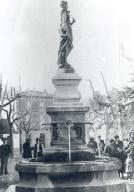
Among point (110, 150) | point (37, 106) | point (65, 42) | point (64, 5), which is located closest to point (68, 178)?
point (65, 42)

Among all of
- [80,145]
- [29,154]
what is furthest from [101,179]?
[29,154]

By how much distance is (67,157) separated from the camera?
16109mm

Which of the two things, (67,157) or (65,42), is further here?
(65,42)

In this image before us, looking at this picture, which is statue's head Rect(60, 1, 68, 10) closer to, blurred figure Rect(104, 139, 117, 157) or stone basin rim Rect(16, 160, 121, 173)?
blurred figure Rect(104, 139, 117, 157)

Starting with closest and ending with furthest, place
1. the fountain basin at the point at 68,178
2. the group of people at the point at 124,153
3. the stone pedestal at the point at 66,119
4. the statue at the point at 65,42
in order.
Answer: the fountain basin at the point at 68,178, the stone pedestal at the point at 66,119, the statue at the point at 65,42, the group of people at the point at 124,153

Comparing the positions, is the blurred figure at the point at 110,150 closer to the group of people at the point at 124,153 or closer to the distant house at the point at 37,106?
the group of people at the point at 124,153

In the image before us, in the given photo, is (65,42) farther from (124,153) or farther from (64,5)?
(124,153)

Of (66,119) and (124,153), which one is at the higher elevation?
(66,119)

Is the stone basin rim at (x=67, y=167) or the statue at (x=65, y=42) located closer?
the stone basin rim at (x=67, y=167)

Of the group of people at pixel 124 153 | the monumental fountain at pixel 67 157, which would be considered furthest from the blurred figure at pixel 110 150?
the monumental fountain at pixel 67 157

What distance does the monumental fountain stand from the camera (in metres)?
14.4

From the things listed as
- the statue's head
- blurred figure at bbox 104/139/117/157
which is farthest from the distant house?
the statue's head

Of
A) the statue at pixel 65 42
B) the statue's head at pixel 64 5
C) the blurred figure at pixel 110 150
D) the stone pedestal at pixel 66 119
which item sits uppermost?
the statue's head at pixel 64 5

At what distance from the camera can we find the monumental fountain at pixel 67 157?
1443cm
